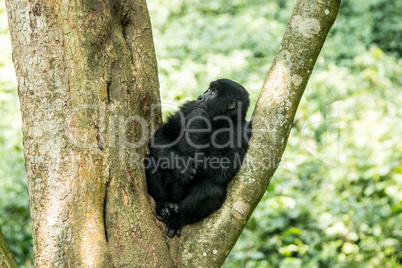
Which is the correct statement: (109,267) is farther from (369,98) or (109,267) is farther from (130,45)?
(369,98)

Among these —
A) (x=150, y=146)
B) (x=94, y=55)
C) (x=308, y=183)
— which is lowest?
(x=308, y=183)

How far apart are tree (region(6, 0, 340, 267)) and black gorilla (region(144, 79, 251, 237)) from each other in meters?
0.14

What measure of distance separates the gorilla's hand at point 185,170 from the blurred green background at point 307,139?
198 centimetres

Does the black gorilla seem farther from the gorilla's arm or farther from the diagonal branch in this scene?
the diagonal branch

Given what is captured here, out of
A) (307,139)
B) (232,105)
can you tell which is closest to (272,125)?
(232,105)

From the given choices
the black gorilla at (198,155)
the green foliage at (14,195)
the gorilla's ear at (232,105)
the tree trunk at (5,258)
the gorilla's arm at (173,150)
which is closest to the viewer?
the tree trunk at (5,258)

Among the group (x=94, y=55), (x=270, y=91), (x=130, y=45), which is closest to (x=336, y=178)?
(x=270, y=91)

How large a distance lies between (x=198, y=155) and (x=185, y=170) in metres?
0.21

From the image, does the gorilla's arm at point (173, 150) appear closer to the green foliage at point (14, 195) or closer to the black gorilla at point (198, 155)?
the black gorilla at point (198, 155)

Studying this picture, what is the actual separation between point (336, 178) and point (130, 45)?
486 cm

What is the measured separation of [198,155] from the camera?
3.84 metres

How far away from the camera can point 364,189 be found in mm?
6914

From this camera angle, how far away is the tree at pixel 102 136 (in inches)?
108

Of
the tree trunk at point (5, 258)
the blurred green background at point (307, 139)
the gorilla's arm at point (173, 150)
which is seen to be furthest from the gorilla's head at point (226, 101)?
the tree trunk at point (5, 258)
